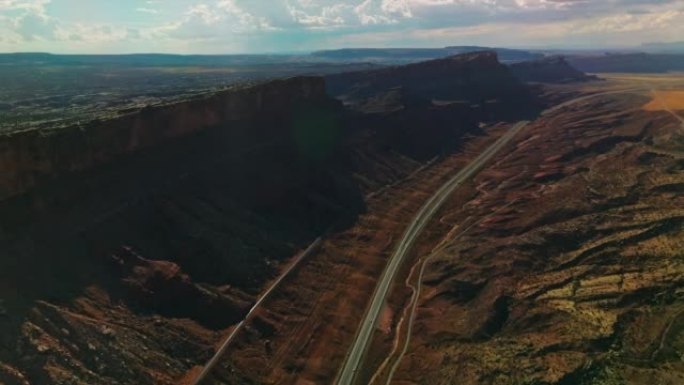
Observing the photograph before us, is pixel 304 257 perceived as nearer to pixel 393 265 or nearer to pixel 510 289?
pixel 393 265

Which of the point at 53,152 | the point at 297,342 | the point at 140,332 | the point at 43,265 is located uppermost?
the point at 53,152

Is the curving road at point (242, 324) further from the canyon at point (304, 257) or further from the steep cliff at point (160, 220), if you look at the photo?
the steep cliff at point (160, 220)

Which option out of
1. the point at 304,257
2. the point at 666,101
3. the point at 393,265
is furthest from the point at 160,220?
the point at 666,101

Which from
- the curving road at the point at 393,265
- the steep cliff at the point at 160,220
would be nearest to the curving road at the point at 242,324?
the steep cliff at the point at 160,220

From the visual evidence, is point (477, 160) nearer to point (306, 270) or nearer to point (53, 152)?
point (306, 270)

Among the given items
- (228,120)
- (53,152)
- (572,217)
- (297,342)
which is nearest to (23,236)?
(53,152)

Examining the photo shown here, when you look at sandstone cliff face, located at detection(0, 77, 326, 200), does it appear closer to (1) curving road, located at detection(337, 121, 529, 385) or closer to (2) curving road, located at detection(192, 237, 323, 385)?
(2) curving road, located at detection(192, 237, 323, 385)

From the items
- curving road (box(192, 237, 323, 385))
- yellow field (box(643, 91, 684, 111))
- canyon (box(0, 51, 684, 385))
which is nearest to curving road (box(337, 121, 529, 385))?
canyon (box(0, 51, 684, 385))
